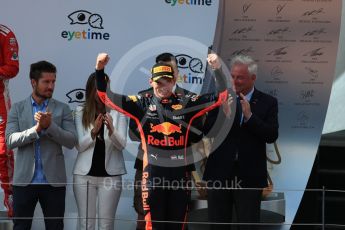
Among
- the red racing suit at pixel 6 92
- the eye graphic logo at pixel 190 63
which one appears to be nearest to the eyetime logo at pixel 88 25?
the red racing suit at pixel 6 92

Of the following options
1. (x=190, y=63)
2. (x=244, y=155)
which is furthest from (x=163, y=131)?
(x=190, y=63)

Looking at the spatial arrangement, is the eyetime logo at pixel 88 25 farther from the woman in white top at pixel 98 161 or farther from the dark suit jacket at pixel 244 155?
the dark suit jacket at pixel 244 155

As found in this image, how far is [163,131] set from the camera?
448 centimetres

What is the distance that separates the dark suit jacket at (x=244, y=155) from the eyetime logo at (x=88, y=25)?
1.06 metres

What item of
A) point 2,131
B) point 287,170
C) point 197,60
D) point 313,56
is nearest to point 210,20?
point 197,60

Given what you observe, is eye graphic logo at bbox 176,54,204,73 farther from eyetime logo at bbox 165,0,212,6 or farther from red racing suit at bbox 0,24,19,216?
red racing suit at bbox 0,24,19,216

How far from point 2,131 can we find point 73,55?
0.66m

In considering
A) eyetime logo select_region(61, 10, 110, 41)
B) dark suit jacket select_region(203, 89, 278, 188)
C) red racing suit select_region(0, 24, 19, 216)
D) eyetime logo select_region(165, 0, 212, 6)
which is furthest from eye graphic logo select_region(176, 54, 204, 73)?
red racing suit select_region(0, 24, 19, 216)

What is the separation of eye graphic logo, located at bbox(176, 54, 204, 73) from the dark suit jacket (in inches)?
24.0

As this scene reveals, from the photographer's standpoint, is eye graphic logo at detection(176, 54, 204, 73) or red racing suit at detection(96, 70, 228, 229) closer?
red racing suit at detection(96, 70, 228, 229)

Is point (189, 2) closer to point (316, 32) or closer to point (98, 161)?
point (316, 32)

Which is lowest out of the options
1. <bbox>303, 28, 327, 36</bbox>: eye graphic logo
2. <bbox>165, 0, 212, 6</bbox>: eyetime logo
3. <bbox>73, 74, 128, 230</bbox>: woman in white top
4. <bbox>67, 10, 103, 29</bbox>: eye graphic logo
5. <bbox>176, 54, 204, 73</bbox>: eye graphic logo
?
<bbox>73, 74, 128, 230</bbox>: woman in white top

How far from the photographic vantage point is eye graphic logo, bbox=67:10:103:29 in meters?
5.23

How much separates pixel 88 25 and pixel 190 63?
68 centimetres
